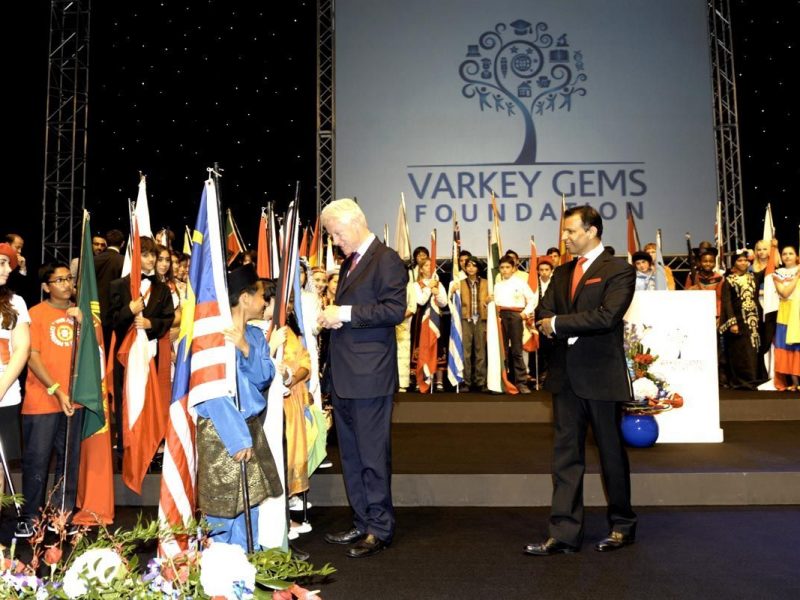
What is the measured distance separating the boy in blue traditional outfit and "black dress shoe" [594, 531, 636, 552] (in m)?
1.59

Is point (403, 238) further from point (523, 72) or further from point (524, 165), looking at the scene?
point (523, 72)

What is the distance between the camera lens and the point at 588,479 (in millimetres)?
5109

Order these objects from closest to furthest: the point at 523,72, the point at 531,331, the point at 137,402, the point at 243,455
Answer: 1. the point at 243,455
2. the point at 137,402
3. the point at 531,331
4. the point at 523,72

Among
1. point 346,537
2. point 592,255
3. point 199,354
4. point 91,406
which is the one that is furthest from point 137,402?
point 592,255

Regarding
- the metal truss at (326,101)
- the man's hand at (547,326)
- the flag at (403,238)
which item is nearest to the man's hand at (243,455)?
the man's hand at (547,326)

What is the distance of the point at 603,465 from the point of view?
13.0 feet

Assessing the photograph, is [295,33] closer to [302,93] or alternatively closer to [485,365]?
[302,93]

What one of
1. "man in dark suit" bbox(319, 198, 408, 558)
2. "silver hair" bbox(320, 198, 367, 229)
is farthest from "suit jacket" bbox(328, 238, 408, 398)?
"silver hair" bbox(320, 198, 367, 229)

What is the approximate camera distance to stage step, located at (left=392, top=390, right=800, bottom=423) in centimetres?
771

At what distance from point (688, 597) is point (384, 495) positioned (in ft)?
4.79

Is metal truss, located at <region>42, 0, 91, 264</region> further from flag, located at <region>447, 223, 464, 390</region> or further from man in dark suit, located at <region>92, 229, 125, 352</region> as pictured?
flag, located at <region>447, 223, 464, 390</region>

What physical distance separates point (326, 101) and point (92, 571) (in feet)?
35.7

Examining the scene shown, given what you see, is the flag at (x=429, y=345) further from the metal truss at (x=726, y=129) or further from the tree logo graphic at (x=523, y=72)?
the metal truss at (x=726, y=129)

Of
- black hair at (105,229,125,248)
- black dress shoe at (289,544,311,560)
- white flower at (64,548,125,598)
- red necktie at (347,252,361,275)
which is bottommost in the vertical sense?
black dress shoe at (289,544,311,560)
